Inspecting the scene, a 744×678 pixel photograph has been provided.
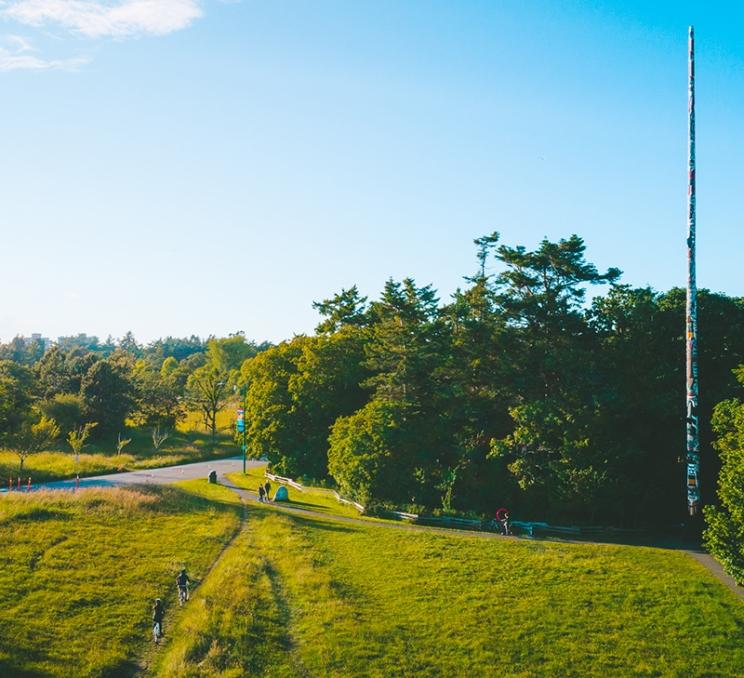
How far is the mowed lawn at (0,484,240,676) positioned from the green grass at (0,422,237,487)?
1614 cm

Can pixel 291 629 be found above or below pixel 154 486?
below

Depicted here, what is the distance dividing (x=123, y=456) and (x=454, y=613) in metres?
50.0

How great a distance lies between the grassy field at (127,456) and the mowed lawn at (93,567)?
1619cm

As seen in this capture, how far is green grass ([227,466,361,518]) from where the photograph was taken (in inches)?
1893

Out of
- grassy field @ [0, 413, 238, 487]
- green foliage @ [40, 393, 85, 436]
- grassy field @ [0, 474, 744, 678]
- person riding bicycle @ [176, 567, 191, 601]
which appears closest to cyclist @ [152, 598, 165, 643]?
grassy field @ [0, 474, 744, 678]

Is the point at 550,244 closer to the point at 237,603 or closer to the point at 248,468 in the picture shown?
the point at 237,603

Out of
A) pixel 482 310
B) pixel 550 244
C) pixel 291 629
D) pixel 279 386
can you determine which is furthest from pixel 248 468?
pixel 291 629

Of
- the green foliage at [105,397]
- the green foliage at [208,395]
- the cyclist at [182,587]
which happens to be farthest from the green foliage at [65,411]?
the cyclist at [182,587]

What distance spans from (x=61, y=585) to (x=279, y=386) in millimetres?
31863

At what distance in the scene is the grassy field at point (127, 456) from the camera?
190 ft

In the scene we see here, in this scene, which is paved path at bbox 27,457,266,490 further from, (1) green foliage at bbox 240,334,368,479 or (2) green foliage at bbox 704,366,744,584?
(2) green foliage at bbox 704,366,744,584

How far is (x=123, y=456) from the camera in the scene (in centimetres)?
6906

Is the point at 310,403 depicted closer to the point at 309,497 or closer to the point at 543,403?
the point at 309,497

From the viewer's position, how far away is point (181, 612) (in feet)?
91.9
